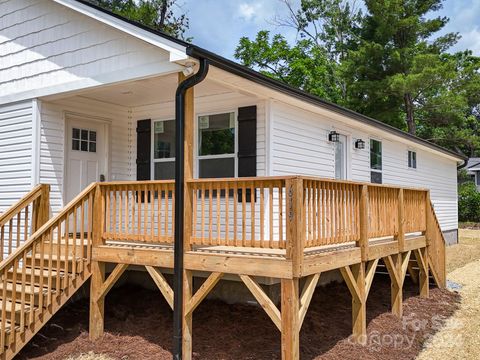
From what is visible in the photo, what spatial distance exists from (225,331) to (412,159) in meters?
9.86

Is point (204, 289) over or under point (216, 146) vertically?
under

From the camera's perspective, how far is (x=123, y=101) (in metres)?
8.30

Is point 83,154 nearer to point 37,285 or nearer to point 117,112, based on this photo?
point 117,112

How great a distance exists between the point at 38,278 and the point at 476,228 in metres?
24.4

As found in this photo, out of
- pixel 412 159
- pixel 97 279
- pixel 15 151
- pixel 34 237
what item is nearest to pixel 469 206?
pixel 412 159

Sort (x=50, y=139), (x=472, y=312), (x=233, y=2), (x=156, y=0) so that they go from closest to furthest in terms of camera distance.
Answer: (x=50, y=139) → (x=472, y=312) → (x=156, y=0) → (x=233, y=2)

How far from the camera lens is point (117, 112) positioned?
8.61m

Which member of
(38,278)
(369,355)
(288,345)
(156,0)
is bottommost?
(369,355)

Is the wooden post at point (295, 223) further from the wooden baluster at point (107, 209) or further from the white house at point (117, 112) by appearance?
the wooden baluster at point (107, 209)

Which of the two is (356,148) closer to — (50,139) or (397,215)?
(397,215)

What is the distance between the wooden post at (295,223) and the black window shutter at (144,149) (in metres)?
4.32

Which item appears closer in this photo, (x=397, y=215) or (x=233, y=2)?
(x=397, y=215)

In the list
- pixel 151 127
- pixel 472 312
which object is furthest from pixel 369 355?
pixel 151 127

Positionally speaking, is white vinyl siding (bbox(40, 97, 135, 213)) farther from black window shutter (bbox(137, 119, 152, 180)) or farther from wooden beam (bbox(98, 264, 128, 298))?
wooden beam (bbox(98, 264, 128, 298))
